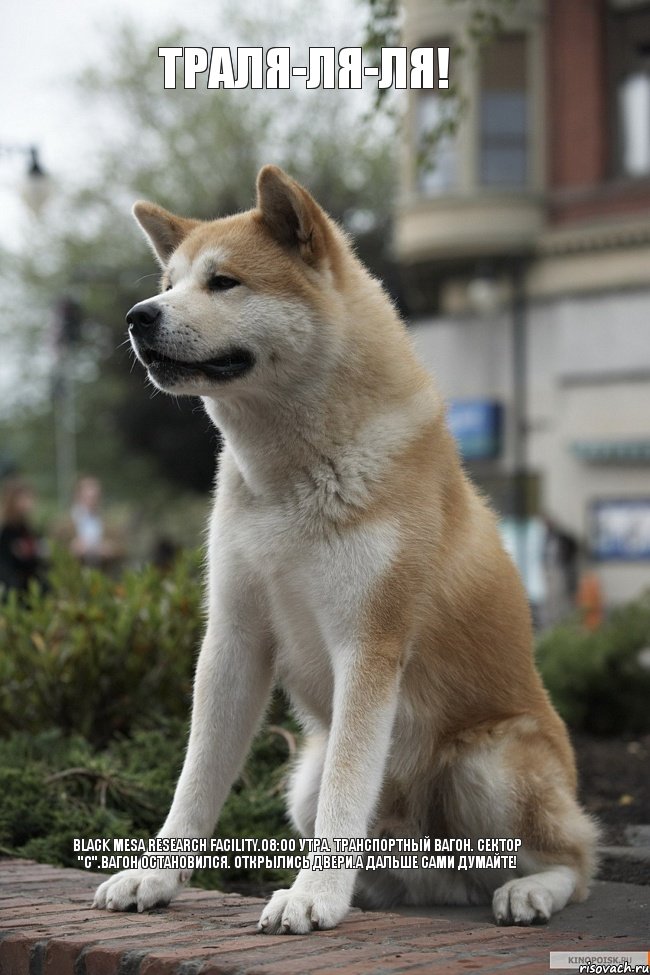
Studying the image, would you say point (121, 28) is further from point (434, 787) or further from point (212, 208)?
point (434, 787)

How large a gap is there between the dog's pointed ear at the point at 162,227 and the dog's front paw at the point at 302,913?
Result: 1.97 meters

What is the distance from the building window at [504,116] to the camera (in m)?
23.3

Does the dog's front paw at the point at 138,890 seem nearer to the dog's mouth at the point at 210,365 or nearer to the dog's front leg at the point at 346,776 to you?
the dog's front leg at the point at 346,776

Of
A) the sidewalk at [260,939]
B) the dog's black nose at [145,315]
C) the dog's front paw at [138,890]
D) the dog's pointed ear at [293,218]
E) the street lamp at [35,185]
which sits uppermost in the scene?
the street lamp at [35,185]

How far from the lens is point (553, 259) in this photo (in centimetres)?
2364

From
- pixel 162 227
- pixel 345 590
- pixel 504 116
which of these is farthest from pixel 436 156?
pixel 345 590

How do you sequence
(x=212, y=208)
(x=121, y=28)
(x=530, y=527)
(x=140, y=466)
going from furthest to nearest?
1. (x=140, y=466)
2. (x=121, y=28)
3. (x=212, y=208)
4. (x=530, y=527)

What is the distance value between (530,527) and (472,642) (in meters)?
19.5

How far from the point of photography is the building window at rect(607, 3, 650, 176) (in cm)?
2238

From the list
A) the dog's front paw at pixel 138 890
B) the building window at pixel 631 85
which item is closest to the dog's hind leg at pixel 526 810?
the dog's front paw at pixel 138 890

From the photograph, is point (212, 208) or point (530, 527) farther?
point (212, 208)

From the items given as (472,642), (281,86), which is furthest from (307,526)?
(281,86)

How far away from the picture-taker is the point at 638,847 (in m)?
4.76

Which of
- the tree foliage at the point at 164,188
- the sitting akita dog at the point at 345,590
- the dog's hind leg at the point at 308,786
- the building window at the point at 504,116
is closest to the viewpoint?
the sitting akita dog at the point at 345,590
